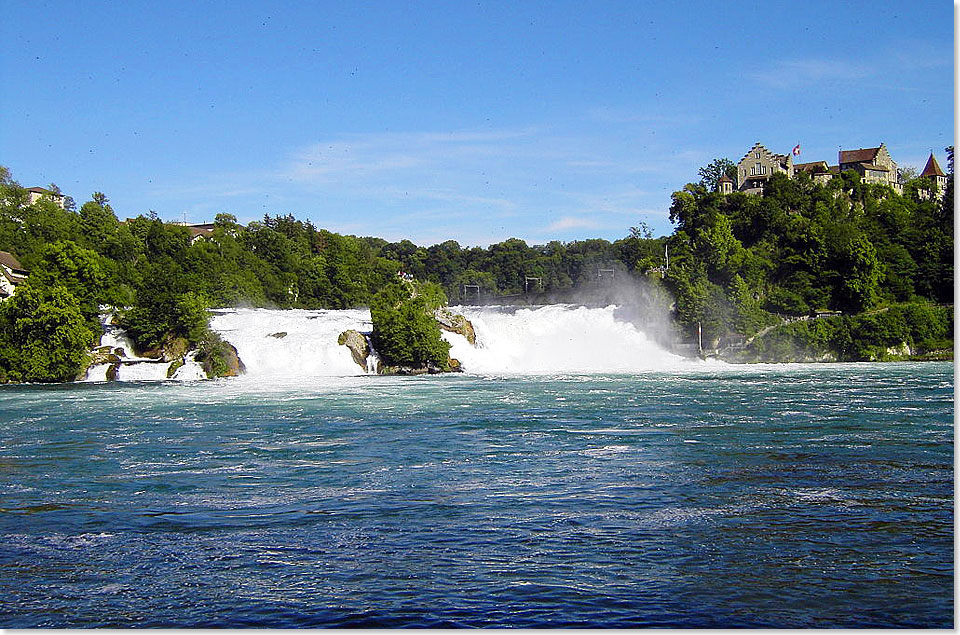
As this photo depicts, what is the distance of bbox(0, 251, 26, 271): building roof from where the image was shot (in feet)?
99.9

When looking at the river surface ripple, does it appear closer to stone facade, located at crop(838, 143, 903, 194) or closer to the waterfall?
the waterfall

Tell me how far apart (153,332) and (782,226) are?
22449mm

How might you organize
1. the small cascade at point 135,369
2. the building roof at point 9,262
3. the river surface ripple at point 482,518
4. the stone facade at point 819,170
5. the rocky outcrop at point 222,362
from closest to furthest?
the river surface ripple at point 482,518 < the small cascade at point 135,369 < the rocky outcrop at point 222,362 < the building roof at point 9,262 < the stone facade at point 819,170

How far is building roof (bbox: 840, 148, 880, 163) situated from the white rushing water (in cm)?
2332

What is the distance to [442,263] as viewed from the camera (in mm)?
64438

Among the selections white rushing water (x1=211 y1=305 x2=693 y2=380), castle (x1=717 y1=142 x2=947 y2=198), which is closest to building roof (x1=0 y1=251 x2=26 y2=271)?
white rushing water (x1=211 y1=305 x2=693 y2=380)

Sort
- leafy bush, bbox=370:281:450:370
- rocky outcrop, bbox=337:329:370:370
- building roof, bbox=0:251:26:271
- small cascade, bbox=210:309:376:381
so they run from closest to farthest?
small cascade, bbox=210:309:376:381, leafy bush, bbox=370:281:450:370, rocky outcrop, bbox=337:329:370:370, building roof, bbox=0:251:26:271

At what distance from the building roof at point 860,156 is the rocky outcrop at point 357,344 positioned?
31.8 m

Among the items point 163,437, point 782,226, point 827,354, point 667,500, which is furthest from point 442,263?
point 667,500

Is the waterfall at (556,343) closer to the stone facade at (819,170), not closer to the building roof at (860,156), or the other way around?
the stone facade at (819,170)

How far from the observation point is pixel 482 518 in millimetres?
6867

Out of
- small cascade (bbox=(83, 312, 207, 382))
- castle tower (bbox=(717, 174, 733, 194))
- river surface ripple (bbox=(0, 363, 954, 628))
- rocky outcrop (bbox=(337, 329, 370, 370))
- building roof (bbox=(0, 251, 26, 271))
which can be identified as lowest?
river surface ripple (bbox=(0, 363, 954, 628))

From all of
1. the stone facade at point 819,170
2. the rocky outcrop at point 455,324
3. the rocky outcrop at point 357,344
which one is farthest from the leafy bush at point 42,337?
the stone facade at point 819,170

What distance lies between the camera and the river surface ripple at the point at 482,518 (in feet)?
16.0
